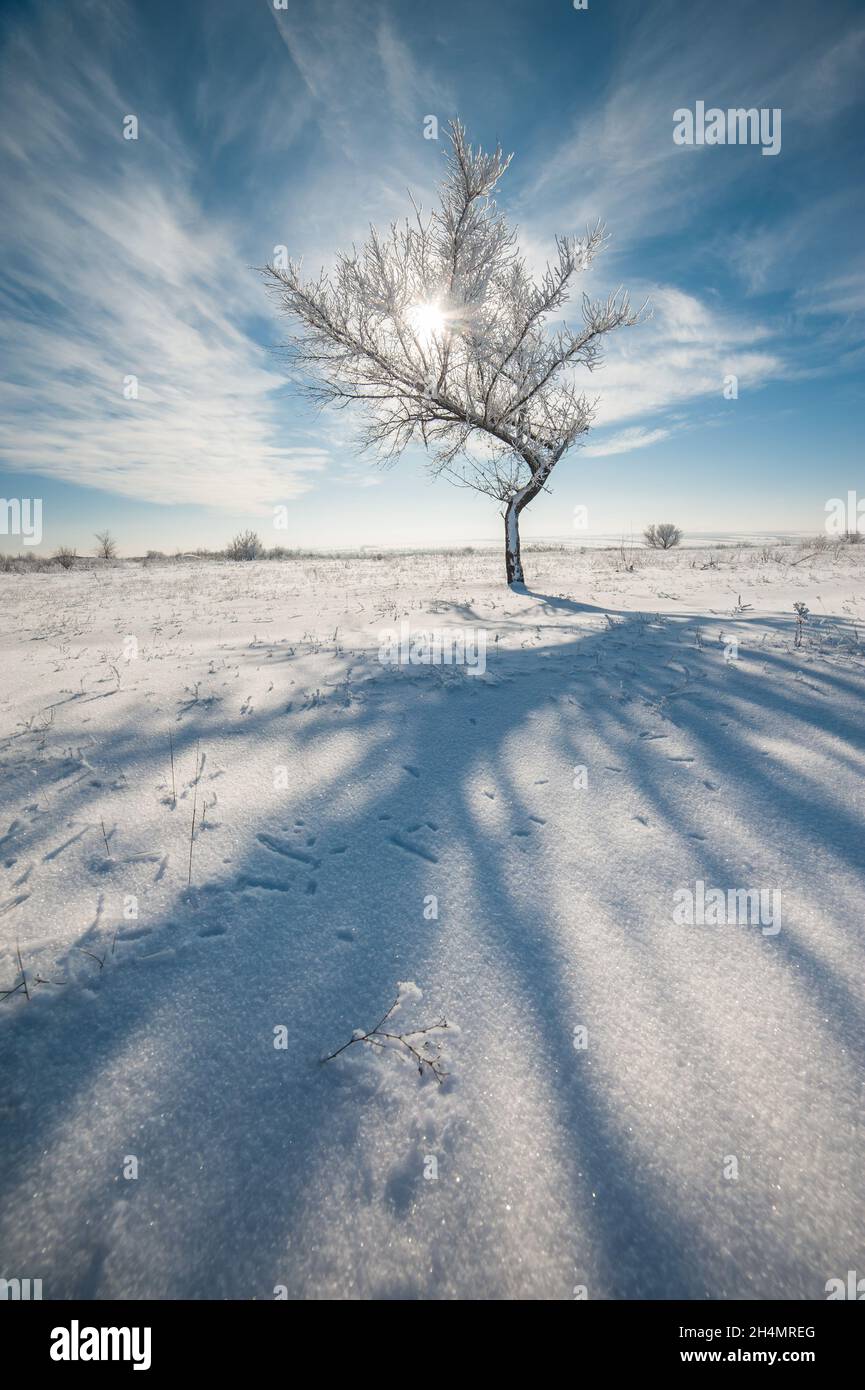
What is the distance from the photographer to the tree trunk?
1061 cm

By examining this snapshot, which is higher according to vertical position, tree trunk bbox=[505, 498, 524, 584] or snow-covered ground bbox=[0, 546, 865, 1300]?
tree trunk bbox=[505, 498, 524, 584]

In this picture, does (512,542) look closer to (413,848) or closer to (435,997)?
(413,848)

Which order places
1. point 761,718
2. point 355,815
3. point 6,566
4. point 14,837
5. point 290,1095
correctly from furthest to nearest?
point 6,566, point 761,718, point 355,815, point 14,837, point 290,1095

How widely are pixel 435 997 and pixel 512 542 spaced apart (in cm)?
1005

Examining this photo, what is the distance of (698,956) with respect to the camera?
6.07 ft

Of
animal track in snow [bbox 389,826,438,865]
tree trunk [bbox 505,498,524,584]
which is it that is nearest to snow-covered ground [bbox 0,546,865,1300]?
animal track in snow [bbox 389,826,438,865]

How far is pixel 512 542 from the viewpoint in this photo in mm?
10727

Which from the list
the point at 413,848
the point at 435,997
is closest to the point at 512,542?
the point at 413,848

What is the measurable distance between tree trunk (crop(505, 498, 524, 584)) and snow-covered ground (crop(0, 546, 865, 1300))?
744 cm

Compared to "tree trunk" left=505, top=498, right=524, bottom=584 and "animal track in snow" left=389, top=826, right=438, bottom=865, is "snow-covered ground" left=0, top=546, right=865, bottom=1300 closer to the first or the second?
"animal track in snow" left=389, top=826, right=438, bottom=865

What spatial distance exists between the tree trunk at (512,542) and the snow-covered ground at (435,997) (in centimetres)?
744
